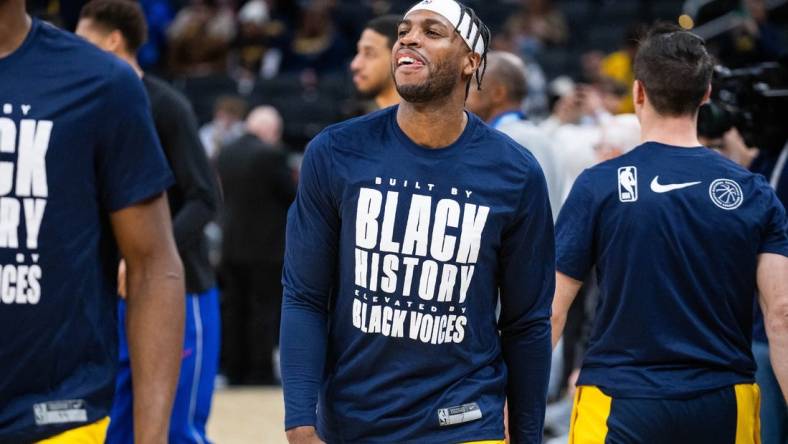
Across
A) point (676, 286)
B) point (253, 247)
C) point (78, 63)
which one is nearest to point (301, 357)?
point (78, 63)

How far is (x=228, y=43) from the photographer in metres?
16.3

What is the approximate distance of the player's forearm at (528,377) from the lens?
355cm

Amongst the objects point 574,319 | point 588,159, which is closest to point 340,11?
point 574,319

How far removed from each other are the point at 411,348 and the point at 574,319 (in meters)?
6.19

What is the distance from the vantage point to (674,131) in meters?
4.12

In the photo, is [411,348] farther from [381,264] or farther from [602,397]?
[602,397]

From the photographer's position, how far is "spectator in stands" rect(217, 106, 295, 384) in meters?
11.4

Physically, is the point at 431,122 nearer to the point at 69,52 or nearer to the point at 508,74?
the point at 69,52

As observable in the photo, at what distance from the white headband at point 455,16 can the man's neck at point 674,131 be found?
0.82 m

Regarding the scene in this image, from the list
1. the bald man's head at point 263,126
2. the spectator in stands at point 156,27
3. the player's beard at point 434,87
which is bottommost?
the bald man's head at point 263,126

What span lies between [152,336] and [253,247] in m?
8.69

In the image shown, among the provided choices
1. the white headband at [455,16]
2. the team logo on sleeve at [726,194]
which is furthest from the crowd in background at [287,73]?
the white headband at [455,16]

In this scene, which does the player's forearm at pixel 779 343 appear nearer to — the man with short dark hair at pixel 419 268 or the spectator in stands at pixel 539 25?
the man with short dark hair at pixel 419 268

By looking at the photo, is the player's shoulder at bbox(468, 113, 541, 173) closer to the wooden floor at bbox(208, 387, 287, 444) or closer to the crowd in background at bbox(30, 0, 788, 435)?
→ the crowd in background at bbox(30, 0, 788, 435)
